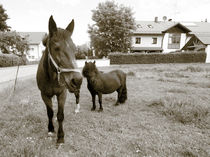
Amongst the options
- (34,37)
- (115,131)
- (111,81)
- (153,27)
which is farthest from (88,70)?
(34,37)

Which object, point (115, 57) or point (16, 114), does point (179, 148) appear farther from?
point (115, 57)

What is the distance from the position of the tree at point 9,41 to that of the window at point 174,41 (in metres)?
35.3

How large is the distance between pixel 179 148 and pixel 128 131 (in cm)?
105

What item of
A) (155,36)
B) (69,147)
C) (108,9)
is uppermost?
(108,9)

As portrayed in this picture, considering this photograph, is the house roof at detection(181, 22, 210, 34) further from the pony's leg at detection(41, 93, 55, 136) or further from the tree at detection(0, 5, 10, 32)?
the tree at detection(0, 5, 10, 32)

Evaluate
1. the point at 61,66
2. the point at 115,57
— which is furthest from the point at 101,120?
the point at 115,57

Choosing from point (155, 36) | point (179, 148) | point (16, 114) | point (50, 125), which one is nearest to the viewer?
point (179, 148)

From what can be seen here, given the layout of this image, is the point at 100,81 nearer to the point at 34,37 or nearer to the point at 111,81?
the point at 111,81

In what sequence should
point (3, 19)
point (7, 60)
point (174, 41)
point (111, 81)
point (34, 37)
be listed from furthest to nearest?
point (34, 37), point (174, 41), point (3, 19), point (7, 60), point (111, 81)

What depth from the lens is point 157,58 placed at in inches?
992

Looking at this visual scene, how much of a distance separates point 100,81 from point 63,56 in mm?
2283

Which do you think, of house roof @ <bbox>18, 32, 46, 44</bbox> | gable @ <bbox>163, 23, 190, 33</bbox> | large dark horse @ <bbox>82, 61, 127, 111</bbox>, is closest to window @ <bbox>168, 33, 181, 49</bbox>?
gable @ <bbox>163, 23, 190, 33</bbox>

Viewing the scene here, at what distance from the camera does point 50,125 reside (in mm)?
3066

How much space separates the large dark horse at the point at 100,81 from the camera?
3963mm
